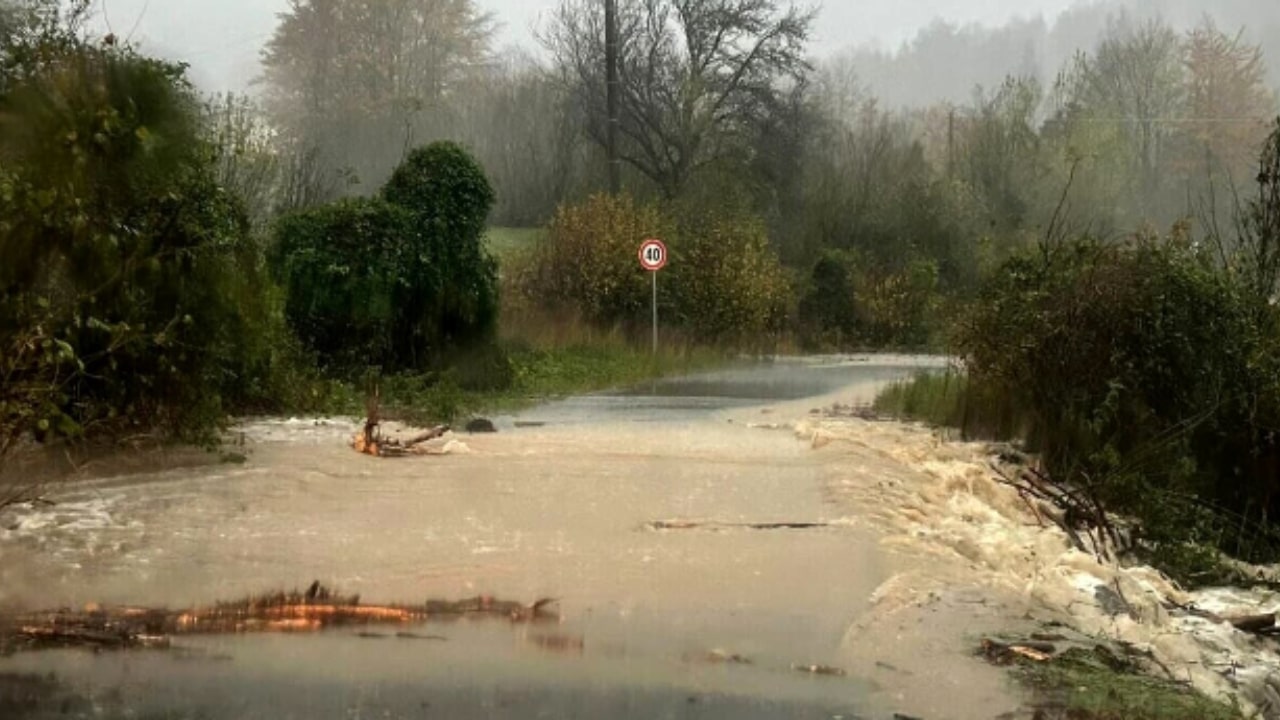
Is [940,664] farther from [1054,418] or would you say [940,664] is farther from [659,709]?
[1054,418]

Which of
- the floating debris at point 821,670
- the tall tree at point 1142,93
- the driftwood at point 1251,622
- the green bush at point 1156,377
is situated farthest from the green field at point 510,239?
the floating debris at point 821,670

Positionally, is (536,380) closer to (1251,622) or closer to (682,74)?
(1251,622)

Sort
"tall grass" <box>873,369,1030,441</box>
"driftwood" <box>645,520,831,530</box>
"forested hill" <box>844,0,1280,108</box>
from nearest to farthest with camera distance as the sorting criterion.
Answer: "driftwood" <box>645,520,831,530</box> → "tall grass" <box>873,369,1030,441</box> → "forested hill" <box>844,0,1280,108</box>

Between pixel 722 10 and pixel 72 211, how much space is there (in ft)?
137

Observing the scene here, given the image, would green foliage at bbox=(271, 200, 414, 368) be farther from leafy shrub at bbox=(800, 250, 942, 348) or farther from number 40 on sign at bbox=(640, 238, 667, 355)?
leafy shrub at bbox=(800, 250, 942, 348)

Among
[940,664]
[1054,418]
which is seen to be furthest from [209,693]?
[1054,418]

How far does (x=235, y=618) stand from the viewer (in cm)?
861

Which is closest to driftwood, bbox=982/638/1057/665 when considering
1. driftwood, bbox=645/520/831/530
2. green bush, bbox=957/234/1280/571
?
driftwood, bbox=645/520/831/530

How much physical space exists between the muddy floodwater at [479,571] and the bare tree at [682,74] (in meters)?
35.0

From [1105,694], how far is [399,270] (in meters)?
18.0

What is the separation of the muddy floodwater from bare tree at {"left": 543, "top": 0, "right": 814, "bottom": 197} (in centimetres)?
3500

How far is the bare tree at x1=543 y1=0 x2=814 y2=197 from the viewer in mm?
50750

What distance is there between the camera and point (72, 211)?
12.1m

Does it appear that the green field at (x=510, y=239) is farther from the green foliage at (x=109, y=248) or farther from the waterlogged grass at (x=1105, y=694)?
the waterlogged grass at (x=1105, y=694)
